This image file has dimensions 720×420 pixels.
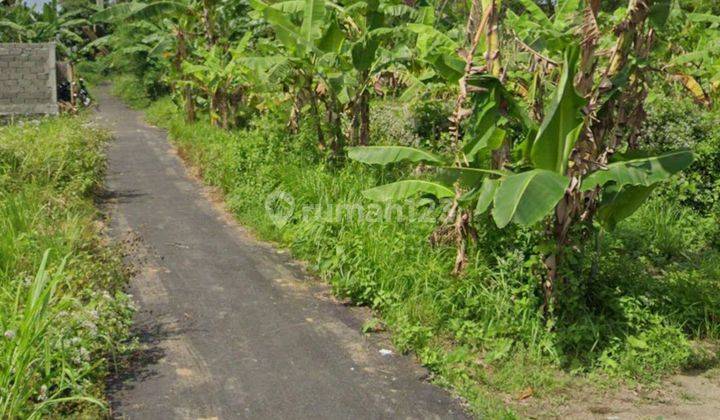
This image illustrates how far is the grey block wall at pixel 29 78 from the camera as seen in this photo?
19.7 metres

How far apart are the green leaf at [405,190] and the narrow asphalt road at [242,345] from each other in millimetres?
1169

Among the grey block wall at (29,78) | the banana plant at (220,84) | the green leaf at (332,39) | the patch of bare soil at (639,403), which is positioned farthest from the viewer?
the grey block wall at (29,78)

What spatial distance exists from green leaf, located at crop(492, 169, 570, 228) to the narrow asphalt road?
1386 mm

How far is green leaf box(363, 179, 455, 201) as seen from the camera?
6.29m

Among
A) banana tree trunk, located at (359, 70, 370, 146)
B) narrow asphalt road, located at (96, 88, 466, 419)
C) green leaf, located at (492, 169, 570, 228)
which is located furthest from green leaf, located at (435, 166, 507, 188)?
banana tree trunk, located at (359, 70, 370, 146)

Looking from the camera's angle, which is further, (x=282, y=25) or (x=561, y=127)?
(x=282, y=25)

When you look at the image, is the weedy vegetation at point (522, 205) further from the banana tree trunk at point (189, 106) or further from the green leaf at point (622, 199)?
the banana tree trunk at point (189, 106)

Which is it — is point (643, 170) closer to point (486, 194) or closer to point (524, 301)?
point (486, 194)

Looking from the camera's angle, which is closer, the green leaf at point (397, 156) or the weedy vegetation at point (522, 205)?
the weedy vegetation at point (522, 205)

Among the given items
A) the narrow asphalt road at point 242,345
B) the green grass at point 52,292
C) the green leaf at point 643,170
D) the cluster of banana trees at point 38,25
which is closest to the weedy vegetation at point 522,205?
the green leaf at point 643,170

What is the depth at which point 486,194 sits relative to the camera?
5445 mm

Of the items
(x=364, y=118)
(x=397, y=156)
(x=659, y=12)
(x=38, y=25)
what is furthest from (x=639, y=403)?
(x=38, y=25)

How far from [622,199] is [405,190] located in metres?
1.72

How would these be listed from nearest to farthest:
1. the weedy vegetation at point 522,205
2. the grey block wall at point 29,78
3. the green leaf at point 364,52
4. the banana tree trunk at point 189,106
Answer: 1. the weedy vegetation at point 522,205
2. the green leaf at point 364,52
3. the banana tree trunk at point 189,106
4. the grey block wall at point 29,78
